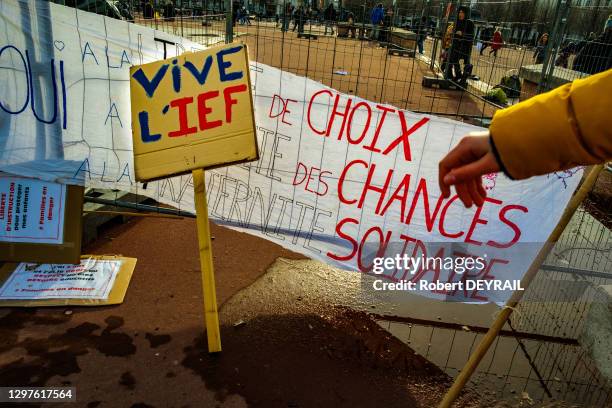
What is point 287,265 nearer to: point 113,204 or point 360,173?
point 360,173

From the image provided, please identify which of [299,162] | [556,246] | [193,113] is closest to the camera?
[193,113]

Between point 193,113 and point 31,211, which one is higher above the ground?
point 193,113

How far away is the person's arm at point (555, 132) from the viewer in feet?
3.95

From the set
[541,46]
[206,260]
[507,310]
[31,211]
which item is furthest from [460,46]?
[31,211]

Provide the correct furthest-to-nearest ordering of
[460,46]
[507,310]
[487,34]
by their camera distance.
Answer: [460,46] < [487,34] < [507,310]

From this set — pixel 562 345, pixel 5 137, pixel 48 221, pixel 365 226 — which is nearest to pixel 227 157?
pixel 365 226

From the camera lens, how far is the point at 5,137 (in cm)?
343

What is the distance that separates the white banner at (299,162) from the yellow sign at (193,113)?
0.77 m

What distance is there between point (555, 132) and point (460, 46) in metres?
8.06

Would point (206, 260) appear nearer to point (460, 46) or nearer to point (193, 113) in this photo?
point (193, 113)

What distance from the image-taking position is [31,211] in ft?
11.3

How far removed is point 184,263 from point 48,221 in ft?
3.57

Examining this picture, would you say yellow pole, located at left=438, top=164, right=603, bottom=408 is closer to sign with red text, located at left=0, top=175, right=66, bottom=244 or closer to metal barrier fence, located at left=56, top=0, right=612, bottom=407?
metal barrier fence, located at left=56, top=0, right=612, bottom=407

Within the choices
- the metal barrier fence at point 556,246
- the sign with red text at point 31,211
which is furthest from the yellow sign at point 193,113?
the metal barrier fence at point 556,246
